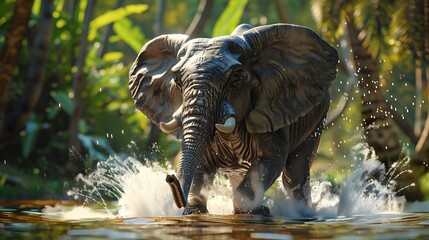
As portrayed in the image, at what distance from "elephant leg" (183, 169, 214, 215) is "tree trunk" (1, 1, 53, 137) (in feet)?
28.5

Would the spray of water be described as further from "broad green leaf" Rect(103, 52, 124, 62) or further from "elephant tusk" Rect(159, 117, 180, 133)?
"broad green leaf" Rect(103, 52, 124, 62)

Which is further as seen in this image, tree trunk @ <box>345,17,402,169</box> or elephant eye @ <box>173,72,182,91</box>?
tree trunk @ <box>345,17,402,169</box>

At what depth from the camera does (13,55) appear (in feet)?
49.7

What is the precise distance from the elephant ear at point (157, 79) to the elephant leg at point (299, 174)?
1380 mm

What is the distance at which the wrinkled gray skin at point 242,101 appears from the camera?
8828 millimetres

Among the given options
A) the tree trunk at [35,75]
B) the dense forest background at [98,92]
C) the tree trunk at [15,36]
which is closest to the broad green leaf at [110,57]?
the dense forest background at [98,92]

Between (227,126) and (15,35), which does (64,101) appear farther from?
(227,126)

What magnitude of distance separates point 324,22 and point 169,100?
8.51m

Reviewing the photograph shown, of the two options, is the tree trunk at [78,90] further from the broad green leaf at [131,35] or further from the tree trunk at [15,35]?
the tree trunk at [15,35]

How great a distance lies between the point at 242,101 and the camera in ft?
30.9

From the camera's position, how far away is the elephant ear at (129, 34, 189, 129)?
9844 mm

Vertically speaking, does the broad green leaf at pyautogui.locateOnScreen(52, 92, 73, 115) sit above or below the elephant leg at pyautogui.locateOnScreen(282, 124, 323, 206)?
above

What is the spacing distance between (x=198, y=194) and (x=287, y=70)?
1.47 metres

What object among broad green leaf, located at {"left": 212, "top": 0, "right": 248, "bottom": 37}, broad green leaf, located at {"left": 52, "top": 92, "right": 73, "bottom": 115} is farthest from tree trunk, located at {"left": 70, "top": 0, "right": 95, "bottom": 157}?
broad green leaf, located at {"left": 212, "top": 0, "right": 248, "bottom": 37}
